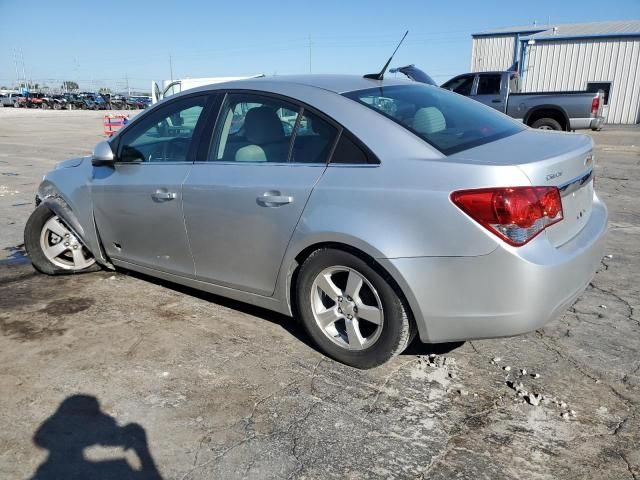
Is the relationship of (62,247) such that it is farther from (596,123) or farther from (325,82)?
(596,123)

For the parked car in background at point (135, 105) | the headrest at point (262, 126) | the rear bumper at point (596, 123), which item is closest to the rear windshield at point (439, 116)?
the headrest at point (262, 126)

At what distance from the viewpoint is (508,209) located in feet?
8.30

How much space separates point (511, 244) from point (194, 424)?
178 cm

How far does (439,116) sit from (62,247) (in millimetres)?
3434

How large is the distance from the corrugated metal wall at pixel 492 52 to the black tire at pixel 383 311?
104 ft

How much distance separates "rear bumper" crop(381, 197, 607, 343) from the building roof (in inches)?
1105

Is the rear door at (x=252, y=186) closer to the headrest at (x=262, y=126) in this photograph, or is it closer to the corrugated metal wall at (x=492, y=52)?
the headrest at (x=262, y=126)

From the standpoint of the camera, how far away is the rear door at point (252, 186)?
3.18 meters

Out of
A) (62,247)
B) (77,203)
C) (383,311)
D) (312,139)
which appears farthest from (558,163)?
(62,247)

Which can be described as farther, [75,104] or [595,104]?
[75,104]

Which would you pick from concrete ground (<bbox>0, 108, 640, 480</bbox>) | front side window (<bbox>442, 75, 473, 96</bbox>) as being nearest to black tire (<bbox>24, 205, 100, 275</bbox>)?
concrete ground (<bbox>0, 108, 640, 480</bbox>)

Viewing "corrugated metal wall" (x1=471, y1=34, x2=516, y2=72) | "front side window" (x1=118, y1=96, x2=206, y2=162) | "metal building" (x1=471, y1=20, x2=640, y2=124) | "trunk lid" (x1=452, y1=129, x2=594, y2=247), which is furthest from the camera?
"corrugated metal wall" (x1=471, y1=34, x2=516, y2=72)

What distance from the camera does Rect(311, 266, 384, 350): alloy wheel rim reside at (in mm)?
3002

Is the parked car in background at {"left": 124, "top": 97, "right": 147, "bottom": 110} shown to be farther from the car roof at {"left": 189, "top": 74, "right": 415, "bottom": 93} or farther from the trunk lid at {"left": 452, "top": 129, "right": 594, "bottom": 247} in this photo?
the trunk lid at {"left": 452, "top": 129, "right": 594, "bottom": 247}
